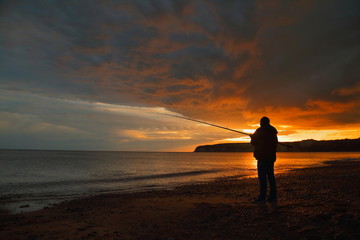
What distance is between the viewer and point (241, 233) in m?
4.86

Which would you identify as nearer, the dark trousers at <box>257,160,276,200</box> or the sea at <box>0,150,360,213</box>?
the dark trousers at <box>257,160,276,200</box>

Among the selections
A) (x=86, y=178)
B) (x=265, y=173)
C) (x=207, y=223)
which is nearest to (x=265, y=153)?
(x=265, y=173)

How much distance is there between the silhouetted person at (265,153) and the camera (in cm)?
771

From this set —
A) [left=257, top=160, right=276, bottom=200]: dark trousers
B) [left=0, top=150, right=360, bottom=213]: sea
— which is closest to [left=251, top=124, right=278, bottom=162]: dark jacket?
[left=257, top=160, right=276, bottom=200]: dark trousers

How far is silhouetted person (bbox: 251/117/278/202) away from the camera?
304 inches

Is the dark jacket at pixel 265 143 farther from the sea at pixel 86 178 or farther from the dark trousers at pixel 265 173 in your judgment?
the sea at pixel 86 178

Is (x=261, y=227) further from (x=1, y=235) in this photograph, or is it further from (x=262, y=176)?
(x=1, y=235)

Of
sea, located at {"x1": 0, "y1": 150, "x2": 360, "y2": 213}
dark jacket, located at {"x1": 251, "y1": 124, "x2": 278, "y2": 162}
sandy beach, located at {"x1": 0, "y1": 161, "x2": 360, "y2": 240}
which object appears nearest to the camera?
sandy beach, located at {"x1": 0, "y1": 161, "x2": 360, "y2": 240}

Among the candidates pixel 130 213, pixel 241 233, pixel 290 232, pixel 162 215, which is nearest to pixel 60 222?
pixel 130 213

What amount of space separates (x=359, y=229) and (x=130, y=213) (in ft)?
20.1

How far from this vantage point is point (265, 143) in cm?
781

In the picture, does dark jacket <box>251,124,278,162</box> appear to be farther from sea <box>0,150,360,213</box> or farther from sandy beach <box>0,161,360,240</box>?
sea <box>0,150,360,213</box>

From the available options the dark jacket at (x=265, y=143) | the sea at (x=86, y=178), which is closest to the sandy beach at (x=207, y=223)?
the dark jacket at (x=265, y=143)

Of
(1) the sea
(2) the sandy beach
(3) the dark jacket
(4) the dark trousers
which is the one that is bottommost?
(1) the sea
